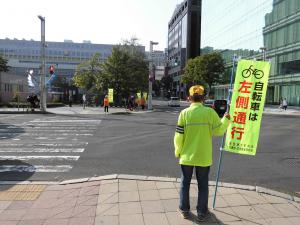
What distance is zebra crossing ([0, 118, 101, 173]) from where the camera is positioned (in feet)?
32.2

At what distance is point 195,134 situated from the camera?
5430 millimetres

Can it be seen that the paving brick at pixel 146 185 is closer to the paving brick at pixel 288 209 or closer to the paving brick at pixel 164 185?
the paving brick at pixel 164 185

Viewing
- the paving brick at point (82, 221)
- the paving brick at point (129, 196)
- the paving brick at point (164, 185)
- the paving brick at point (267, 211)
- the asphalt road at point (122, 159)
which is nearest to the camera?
the paving brick at point (82, 221)

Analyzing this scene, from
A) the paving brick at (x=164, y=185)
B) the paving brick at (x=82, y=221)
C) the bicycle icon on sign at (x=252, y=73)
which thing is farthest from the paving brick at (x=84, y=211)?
the bicycle icon on sign at (x=252, y=73)

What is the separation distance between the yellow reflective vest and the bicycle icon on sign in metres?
0.86

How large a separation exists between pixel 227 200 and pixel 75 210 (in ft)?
7.55

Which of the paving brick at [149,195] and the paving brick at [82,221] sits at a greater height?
the paving brick at [149,195]

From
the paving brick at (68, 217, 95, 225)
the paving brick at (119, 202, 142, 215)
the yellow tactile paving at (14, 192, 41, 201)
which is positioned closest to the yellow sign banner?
the paving brick at (119, 202, 142, 215)

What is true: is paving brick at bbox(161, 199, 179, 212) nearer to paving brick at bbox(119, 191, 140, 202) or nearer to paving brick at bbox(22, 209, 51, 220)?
paving brick at bbox(119, 191, 140, 202)

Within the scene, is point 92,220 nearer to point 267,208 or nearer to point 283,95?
point 267,208

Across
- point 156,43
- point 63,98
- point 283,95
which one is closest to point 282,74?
point 283,95

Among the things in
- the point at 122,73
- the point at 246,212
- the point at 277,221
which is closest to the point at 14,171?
the point at 246,212

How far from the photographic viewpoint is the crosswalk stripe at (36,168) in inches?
367

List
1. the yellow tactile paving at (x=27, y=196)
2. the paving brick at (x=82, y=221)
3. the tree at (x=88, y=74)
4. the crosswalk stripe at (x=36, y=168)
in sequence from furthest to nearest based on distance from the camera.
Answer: the tree at (x=88, y=74) → the crosswalk stripe at (x=36, y=168) → the yellow tactile paving at (x=27, y=196) → the paving brick at (x=82, y=221)
